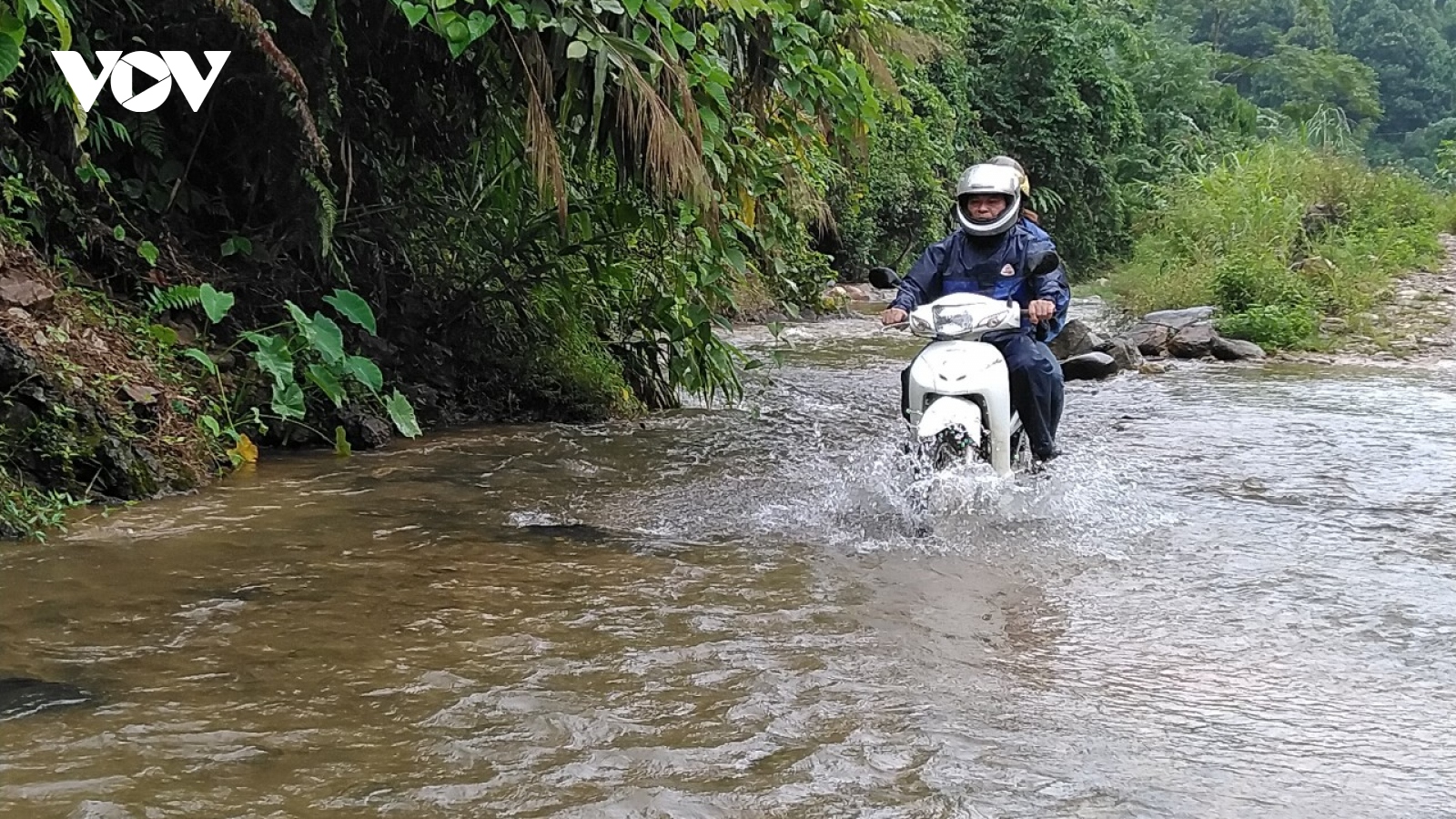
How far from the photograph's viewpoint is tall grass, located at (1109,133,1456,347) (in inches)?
534

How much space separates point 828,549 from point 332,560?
1804mm

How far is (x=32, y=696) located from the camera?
3.19 metres

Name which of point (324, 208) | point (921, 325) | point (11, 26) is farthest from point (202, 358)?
point (921, 325)

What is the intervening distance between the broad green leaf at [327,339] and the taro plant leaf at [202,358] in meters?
0.50

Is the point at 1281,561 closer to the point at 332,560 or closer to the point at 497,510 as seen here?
the point at 497,510

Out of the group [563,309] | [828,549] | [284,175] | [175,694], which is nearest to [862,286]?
[563,309]

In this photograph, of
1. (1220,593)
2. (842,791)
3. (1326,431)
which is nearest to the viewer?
(842,791)

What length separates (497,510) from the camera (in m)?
5.56

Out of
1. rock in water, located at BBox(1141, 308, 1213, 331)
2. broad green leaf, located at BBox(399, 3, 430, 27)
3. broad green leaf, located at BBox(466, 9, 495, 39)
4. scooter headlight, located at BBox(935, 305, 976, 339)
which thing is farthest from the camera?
rock in water, located at BBox(1141, 308, 1213, 331)

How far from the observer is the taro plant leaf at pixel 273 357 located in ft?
21.2

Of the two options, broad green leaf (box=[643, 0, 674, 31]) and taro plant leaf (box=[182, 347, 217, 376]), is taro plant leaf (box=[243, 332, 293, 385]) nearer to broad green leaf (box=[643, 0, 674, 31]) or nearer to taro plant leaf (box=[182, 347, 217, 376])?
taro plant leaf (box=[182, 347, 217, 376])

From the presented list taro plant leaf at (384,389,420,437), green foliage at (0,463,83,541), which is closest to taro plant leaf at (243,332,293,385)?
taro plant leaf at (384,389,420,437)

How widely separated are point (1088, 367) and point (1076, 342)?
87cm

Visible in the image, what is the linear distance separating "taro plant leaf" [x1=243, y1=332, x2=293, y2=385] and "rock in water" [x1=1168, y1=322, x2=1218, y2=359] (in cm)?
900
